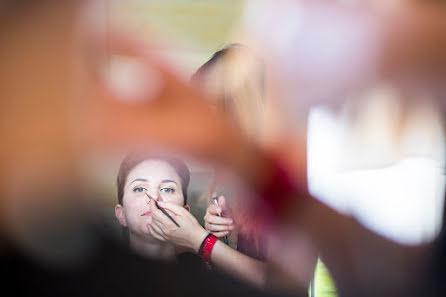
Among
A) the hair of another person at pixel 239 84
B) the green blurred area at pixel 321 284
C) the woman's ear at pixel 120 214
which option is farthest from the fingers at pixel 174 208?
the green blurred area at pixel 321 284

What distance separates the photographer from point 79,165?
128cm

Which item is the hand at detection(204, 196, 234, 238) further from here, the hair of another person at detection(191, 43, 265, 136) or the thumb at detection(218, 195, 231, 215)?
the hair of another person at detection(191, 43, 265, 136)

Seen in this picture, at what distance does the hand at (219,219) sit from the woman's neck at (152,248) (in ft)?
0.40

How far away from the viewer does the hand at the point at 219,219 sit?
1284mm

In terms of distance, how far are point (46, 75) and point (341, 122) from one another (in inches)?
32.4

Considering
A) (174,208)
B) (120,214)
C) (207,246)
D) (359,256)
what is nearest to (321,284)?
(359,256)

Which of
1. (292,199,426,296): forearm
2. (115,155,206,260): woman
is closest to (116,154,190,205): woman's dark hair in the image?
(115,155,206,260): woman

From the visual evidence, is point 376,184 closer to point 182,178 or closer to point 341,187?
point 341,187

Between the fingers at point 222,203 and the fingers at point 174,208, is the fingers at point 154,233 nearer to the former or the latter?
the fingers at point 174,208

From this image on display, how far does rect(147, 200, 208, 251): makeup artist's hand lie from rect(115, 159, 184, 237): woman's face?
0.02 m

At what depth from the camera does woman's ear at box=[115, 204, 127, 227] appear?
1274mm

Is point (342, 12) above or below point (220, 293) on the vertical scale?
above

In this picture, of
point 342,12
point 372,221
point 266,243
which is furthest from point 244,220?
point 342,12

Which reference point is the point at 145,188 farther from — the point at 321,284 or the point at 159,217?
the point at 321,284
